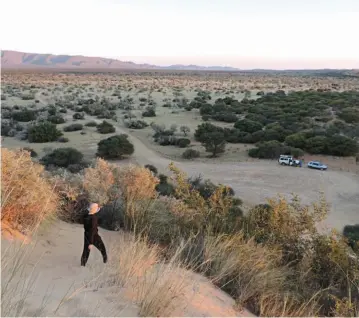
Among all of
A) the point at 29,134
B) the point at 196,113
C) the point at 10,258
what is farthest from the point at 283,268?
the point at 196,113

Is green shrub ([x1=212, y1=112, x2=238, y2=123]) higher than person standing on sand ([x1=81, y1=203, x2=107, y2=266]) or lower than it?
lower

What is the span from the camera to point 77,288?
4844 mm

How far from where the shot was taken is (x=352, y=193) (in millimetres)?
19188

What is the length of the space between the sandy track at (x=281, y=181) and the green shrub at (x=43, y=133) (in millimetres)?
6692

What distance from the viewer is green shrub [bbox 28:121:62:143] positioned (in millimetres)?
26531

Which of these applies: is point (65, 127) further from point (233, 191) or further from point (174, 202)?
point (174, 202)

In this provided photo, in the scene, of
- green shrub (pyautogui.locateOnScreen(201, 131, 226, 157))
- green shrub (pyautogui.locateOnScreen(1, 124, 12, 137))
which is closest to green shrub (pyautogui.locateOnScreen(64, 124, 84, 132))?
green shrub (pyautogui.locateOnScreen(1, 124, 12, 137))

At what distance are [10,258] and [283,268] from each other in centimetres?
432

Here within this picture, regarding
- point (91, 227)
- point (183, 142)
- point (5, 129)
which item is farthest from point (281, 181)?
point (5, 129)

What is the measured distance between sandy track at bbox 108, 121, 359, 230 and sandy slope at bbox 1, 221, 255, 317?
11.3 m

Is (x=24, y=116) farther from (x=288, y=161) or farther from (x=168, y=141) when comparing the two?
(x=288, y=161)

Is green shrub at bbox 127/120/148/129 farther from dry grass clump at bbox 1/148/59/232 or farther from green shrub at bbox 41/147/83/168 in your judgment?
dry grass clump at bbox 1/148/59/232

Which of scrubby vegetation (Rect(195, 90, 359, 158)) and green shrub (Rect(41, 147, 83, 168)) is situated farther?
scrubby vegetation (Rect(195, 90, 359, 158))

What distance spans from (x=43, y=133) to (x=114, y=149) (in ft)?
21.3
